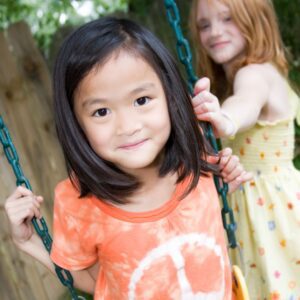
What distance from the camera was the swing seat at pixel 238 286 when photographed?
4.75ft

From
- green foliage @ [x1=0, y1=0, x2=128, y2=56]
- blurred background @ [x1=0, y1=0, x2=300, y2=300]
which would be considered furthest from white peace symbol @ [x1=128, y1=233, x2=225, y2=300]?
green foliage @ [x1=0, y1=0, x2=128, y2=56]

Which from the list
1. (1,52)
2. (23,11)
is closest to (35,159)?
(1,52)

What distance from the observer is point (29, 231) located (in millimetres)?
1391

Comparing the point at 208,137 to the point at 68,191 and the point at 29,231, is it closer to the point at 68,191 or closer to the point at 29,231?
the point at 68,191

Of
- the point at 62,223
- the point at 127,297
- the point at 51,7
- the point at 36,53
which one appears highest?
the point at 51,7

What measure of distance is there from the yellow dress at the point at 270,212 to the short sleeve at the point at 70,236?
2.40ft

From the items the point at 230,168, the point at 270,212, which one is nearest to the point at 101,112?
the point at 230,168

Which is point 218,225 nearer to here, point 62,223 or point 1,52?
point 62,223

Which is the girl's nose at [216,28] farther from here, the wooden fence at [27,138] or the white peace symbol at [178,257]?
the wooden fence at [27,138]

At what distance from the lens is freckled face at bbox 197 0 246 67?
1812 mm

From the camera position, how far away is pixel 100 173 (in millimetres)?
1235

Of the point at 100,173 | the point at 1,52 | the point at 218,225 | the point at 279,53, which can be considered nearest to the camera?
the point at 100,173

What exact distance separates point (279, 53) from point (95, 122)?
102cm

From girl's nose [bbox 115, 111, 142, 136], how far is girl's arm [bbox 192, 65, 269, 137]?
268mm
